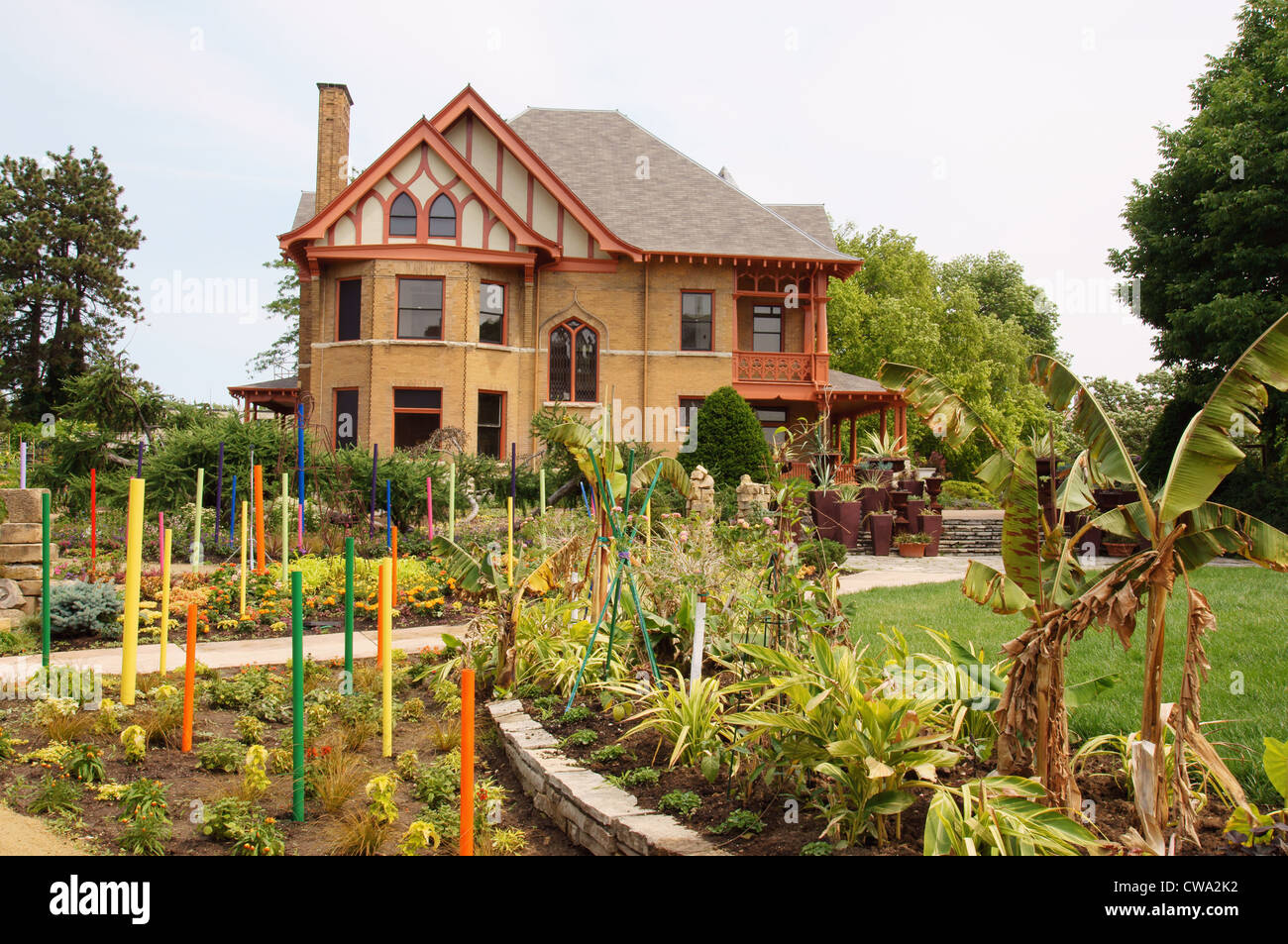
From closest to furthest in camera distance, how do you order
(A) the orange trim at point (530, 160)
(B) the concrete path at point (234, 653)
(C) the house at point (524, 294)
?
(B) the concrete path at point (234, 653)
(C) the house at point (524, 294)
(A) the orange trim at point (530, 160)

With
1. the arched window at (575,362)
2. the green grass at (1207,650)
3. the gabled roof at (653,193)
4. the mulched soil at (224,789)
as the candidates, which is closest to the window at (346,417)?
the arched window at (575,362)

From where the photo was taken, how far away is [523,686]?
22.8 feet

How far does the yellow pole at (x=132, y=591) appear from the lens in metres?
6.06

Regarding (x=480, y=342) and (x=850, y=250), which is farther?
(x=850, y=250)

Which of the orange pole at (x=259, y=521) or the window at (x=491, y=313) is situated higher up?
the window at (x=491, y=313)

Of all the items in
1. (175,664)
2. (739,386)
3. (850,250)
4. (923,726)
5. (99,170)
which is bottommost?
(175,664)

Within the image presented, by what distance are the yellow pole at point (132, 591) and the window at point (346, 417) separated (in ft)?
55.2

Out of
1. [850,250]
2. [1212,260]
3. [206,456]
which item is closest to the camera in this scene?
[206,456]

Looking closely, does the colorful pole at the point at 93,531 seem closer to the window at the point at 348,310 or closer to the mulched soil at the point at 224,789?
the mulched soil at the point at 224,789

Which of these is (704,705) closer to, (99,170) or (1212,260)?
(1212,260)

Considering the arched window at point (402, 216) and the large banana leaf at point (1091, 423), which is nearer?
the large banana leaf at point (1091, 423)

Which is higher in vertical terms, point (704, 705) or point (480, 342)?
point (480, 342)
